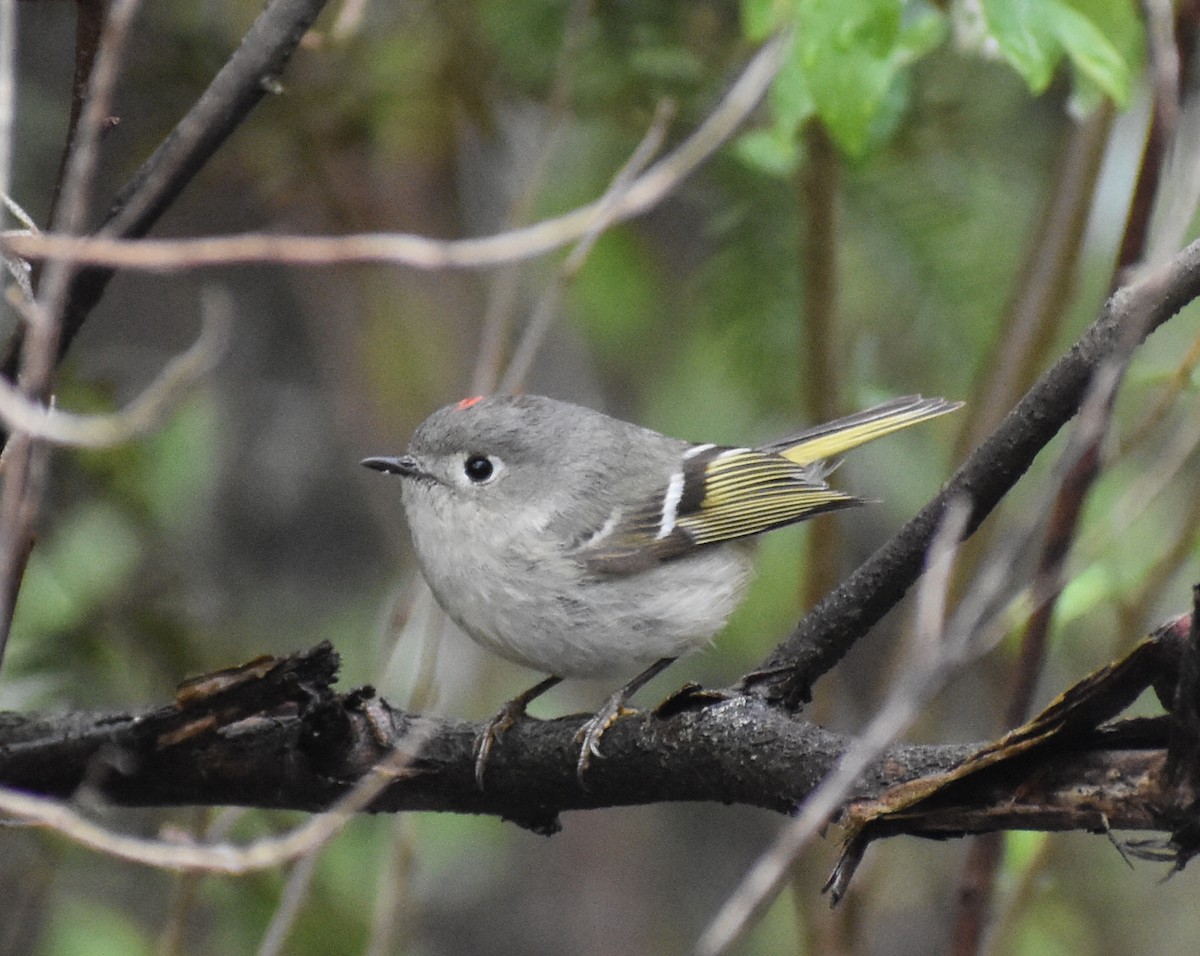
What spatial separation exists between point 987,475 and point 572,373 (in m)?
3.28

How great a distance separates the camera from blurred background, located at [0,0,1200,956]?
2.97 metres

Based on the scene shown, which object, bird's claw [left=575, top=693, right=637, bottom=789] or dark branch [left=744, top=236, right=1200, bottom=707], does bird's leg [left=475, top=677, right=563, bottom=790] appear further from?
dark branch [left=744, top=236, right=1200, bottom=707]

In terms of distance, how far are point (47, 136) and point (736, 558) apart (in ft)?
7.43

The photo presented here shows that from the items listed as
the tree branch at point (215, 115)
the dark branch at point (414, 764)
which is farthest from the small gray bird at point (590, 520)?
the tree branch at point (215, 115)

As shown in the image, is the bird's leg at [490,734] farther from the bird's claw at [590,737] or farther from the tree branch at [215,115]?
the tree branch at [215,115]

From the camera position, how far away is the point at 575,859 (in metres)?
5.26

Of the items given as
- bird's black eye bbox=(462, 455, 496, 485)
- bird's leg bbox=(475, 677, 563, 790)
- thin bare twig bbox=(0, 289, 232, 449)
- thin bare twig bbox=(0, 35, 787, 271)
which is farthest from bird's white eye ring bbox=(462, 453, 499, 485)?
thin bare twig bbox=(0, 289, 232, 449)

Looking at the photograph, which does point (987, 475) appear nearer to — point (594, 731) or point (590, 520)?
point (594, 731)

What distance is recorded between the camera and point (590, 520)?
2861 millimetres

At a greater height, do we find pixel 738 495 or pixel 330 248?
pixel 738 495

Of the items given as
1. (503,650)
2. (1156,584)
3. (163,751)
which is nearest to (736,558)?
(503,650)

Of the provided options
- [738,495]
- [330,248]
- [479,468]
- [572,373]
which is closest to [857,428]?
[738,495]

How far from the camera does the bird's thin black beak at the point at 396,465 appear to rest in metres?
2.80

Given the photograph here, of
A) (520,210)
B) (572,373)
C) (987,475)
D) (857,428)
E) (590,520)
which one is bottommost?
(987,475)
